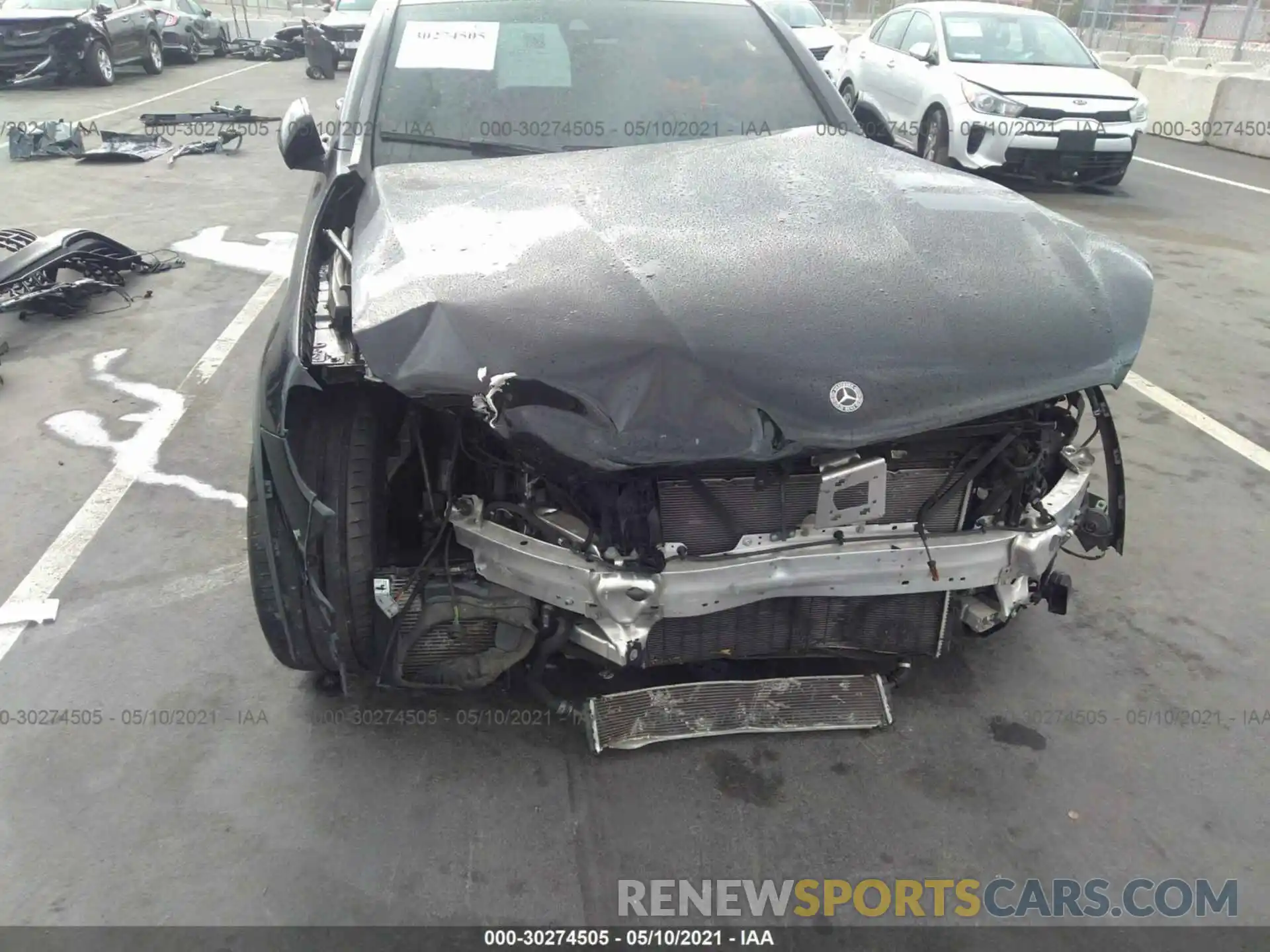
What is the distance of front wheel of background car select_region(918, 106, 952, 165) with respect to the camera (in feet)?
29.3

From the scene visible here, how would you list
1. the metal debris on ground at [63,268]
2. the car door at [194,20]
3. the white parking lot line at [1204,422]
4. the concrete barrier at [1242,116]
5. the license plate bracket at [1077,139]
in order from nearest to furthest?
the white parking lot line at [1204,422]
the metal debris on ground at [63,268]
the license plate bracket at [1077,139]
the concrete barrier at [1242,116]
the car door at [194,20]

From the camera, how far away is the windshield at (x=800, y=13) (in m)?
12.9

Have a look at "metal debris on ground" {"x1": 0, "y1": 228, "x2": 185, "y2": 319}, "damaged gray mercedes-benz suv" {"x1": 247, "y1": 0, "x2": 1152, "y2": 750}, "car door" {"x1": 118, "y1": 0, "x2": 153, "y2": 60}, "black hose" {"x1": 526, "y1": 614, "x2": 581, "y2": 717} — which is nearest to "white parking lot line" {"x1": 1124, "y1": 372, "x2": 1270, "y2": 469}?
"damaged gray mercedes-benz suv" {"x1": 247, "y1": 0, "x2": 1152, "y2": 750}

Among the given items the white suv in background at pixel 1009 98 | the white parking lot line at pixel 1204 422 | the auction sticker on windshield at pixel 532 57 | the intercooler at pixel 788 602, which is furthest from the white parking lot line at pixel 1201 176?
the intercooler at pixel 788 602

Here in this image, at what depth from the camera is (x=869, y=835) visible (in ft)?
7.54

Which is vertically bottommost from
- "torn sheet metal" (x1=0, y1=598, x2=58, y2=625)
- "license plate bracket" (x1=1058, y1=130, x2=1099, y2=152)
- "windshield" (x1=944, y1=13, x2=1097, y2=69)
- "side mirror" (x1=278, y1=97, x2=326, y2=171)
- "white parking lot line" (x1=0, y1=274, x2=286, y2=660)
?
"white parking lot line" (x1=0, y1=274, x2=286, y2=660)

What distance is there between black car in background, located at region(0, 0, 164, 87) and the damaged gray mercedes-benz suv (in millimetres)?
13478

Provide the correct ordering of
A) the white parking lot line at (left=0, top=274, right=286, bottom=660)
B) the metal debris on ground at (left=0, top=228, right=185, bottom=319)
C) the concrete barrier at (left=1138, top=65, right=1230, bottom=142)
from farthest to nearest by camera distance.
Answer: the concrete barrier at (left=1138, top=65, right=1230, bottom=142)
the metal debris on ground at (left=0, top=228, right=185, bottom=319)
the white parking lot line at (left=0, top=274, right=286, bottom=660)

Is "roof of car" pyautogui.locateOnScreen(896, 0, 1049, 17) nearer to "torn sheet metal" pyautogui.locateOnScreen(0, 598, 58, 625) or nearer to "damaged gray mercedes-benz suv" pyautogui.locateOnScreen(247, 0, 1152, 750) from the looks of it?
"damaged gray mercedes-benz suv" pyautogui.locateOnScreen(247, 0, 1152, 750)

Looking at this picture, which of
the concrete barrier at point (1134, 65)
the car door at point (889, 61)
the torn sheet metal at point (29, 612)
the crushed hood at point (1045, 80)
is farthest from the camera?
the concrete barrier at point (1134, 65)

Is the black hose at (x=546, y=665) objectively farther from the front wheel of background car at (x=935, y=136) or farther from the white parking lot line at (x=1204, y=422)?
the front wheel of background car at (x=935, y=136)

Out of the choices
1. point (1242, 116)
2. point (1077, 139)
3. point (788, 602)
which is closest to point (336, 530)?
point (788, 602)

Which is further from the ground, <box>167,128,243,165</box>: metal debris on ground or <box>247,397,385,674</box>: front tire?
<box>247,397,385,674</box>: front tire

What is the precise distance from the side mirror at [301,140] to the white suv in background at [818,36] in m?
9.60
